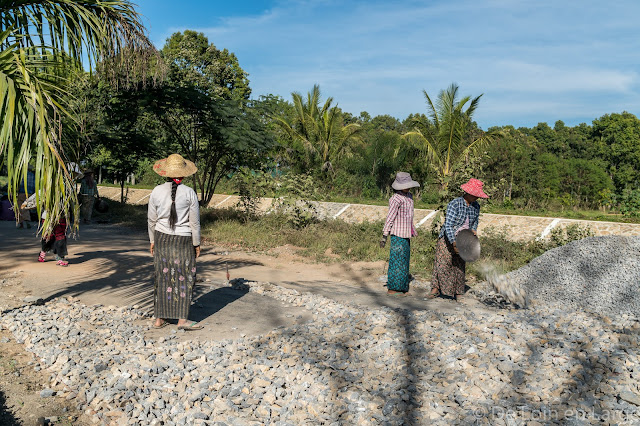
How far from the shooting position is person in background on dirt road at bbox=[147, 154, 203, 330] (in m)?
5.05

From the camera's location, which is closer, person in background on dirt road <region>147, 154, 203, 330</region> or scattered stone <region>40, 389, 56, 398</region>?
scattered stone <region>40, 389, 56, 398</region>

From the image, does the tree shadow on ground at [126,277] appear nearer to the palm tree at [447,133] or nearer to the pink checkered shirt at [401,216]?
the pink checkered shirt at [401,216]

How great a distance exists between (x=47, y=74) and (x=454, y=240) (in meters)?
4.97

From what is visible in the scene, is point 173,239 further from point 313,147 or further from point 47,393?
point 313,147

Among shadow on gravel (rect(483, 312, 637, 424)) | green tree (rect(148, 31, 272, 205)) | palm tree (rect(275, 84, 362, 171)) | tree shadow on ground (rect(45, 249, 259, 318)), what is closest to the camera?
shadow on gravel (rect(483, 312, 637, 424))

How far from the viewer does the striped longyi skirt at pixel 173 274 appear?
508cm

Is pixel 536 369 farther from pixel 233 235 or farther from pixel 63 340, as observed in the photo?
pixel 233 235

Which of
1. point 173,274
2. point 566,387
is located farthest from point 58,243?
point 566,387

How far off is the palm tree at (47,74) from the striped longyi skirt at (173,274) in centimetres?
93

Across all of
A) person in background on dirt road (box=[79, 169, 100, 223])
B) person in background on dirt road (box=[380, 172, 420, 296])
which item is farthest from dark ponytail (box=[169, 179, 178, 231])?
person in background on dirt road (box=[79, 169, 100, 223])

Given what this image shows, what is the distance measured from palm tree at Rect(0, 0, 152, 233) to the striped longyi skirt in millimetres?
933

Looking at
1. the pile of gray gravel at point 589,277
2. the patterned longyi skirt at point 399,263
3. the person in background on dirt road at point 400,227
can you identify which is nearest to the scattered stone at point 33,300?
the person in background on dirt road at point 400,227

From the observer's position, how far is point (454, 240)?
659 cm

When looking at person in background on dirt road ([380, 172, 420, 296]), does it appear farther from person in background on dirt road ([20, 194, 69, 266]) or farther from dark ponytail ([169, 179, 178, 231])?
person in background on dirt road ([20, 194, 69, 266])
